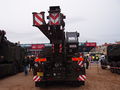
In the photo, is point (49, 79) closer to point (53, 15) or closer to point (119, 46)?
point (53, 15)

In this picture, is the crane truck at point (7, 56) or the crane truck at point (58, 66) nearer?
the crane truck at point (58, 66)

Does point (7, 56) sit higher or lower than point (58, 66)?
higher

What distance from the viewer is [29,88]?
954 centimetres

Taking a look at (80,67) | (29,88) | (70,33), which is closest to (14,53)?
(70,33)

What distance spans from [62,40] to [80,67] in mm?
1659

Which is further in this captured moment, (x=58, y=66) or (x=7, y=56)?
(x=7, y=56)

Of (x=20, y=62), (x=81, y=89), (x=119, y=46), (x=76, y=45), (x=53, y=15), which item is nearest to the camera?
(x=53, y=15)

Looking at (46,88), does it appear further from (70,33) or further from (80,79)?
(70,33)

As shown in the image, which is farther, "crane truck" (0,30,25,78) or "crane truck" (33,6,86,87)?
"crane truck" (0,30,25,78)

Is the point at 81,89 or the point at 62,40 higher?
the point at 62,40

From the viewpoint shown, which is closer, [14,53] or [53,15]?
[53,15]

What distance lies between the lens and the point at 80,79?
9.38 meters

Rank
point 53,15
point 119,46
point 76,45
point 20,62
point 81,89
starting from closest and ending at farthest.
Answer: point 53,15, point 81,89, point 76,45, point 119,46, point 20,62

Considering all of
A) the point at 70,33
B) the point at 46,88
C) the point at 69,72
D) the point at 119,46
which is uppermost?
the point at 70,33
